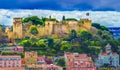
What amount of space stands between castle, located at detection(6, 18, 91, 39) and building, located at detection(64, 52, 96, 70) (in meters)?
7.27

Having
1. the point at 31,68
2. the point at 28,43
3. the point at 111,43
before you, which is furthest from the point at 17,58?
the point at 111,43

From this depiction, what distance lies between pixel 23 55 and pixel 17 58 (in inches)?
94.0

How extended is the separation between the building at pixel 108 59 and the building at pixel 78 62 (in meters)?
1.80

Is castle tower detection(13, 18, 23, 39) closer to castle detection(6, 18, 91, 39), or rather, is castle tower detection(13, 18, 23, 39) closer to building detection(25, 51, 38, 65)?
castle detection(6, 18, 91, 39)

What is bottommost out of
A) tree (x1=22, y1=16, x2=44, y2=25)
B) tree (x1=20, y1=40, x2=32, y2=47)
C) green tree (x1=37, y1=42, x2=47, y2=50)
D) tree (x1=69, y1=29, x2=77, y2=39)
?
green tree (x1=37, y1=42, x2=47, y2=50)

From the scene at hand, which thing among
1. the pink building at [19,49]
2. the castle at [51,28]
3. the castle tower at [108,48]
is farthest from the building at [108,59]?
the castle at [51,28]

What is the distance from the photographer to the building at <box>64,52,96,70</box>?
49344mm

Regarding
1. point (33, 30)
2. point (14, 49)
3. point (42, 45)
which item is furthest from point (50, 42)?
point (33, 30)

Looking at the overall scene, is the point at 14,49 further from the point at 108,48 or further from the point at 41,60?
the point at 108,48

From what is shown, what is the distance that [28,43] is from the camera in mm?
53375

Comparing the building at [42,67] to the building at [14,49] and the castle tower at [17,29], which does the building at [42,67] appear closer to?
the building at [14,49]

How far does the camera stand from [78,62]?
162 feet

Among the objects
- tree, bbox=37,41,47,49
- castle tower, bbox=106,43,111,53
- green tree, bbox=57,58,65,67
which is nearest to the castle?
tree, bbox=37,41,47,49

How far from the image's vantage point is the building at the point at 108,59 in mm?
52312
